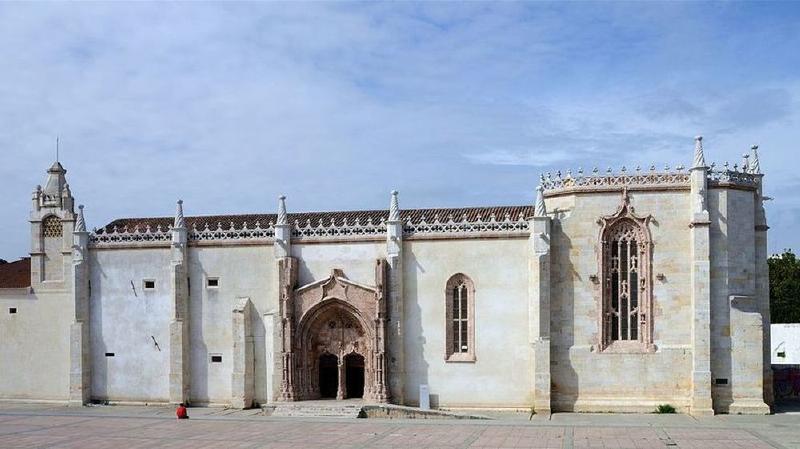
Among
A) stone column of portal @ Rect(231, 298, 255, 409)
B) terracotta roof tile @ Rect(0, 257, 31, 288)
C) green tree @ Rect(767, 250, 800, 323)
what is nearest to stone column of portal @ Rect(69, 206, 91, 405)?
terracotta roof tile @ Rect(0, 257, 31, 288)

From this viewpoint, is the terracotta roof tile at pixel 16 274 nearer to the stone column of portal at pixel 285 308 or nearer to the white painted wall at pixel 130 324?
the white painted wall at pixel 130 324

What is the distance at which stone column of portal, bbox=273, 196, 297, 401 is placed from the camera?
41500 mm

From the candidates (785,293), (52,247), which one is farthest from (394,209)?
(785,293)

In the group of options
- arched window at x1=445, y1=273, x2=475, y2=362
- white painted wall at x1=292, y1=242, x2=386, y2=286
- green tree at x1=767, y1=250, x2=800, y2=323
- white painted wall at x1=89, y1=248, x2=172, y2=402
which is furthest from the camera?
green tree at x1=767, y1=250, x2=800, y2=323

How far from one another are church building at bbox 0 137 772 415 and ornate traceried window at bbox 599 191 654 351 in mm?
68

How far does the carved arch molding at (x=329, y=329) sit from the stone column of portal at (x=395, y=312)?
1.28 ft

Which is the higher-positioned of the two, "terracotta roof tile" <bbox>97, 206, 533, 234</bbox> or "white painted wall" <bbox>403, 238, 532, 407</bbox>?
"terracotta roof tile" <bbox>97, 206, 533, 234</bbox>

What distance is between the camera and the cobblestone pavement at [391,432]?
3156 cm

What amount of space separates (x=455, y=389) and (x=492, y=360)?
6.68 feet

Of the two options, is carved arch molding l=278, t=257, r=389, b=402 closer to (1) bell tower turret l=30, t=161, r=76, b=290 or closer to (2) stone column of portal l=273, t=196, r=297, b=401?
(2) stone column of portal l=273, t=196, r=297, b=401

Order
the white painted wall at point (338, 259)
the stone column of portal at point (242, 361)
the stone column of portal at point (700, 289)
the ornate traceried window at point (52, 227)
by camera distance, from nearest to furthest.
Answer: the stone column of portal at point (700, 289)
the white painted wall at point (338, 259)
the stone column of portal at point (242, 361)
the ornate traceried window at point (52, 227)

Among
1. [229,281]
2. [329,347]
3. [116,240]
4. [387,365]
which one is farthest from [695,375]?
[116,240]

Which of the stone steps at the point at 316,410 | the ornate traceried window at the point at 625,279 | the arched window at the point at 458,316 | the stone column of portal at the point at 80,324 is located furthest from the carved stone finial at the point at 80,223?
the ornate traceried window at the point at 625,279

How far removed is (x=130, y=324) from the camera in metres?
44.6
